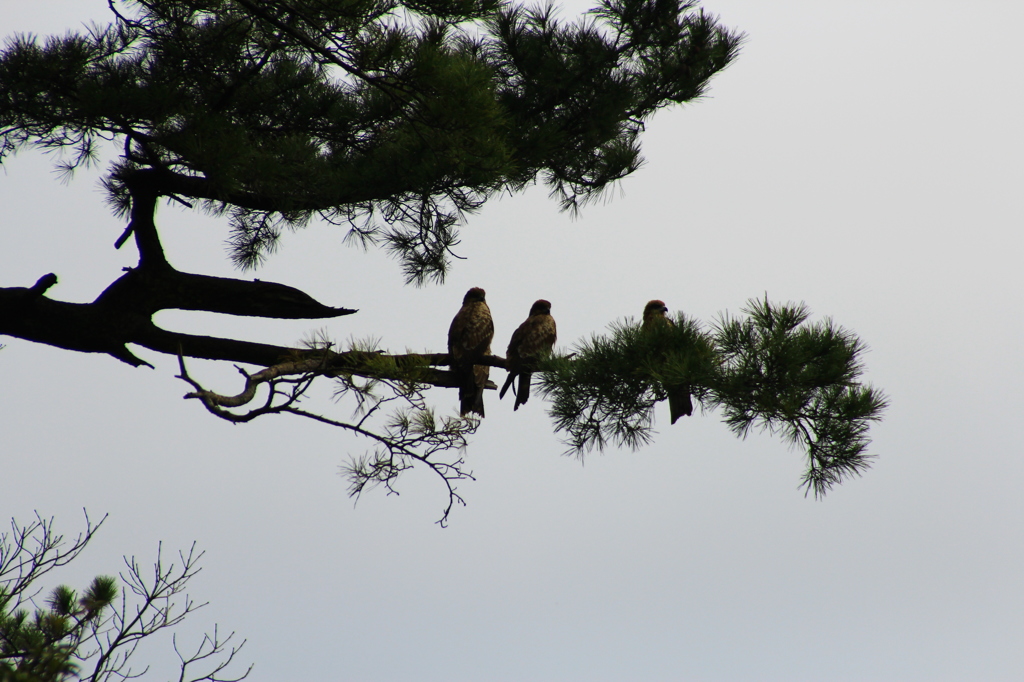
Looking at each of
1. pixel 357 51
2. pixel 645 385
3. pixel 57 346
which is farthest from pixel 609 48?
pixel 57 346

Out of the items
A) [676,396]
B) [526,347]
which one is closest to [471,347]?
[526,347]

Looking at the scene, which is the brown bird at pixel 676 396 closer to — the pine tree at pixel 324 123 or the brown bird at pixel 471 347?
the pine tree at pixel 324 123

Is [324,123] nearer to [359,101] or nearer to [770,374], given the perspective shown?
[359,101]

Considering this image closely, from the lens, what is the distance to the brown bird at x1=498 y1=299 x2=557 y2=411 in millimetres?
3838

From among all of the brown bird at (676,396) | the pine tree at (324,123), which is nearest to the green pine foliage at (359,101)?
the pine tree at (324,123)

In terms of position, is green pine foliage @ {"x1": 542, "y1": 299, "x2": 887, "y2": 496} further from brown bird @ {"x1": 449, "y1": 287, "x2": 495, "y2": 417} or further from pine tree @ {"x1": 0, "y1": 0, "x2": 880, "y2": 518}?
brown bird @ {"x1": 449, "y1": 287, "x2": 495, "y2": 417}

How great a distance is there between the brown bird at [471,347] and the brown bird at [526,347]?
5.1 inches

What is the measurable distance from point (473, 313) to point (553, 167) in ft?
Result: 3.17

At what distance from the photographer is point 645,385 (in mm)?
3051

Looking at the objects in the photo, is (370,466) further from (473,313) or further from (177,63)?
(177,63)

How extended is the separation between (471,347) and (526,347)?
0.93 feet

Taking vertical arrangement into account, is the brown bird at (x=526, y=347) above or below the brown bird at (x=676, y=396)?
above

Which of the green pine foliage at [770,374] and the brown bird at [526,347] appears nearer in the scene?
the green pine foliage at [770,374]

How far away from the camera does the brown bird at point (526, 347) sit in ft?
12.6
